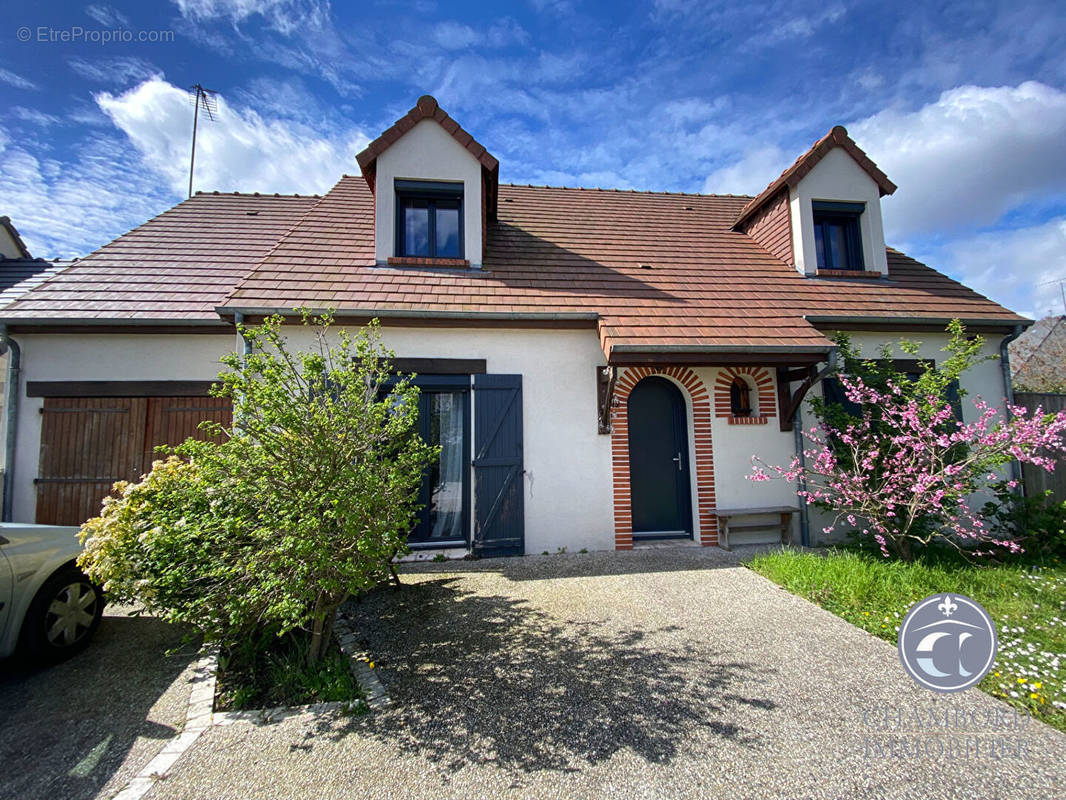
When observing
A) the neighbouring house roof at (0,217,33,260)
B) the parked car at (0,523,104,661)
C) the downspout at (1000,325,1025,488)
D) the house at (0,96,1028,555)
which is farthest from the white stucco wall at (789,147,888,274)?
the neighbouring house roof at (0,217,33,260)

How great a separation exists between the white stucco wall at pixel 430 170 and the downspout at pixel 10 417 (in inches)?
195

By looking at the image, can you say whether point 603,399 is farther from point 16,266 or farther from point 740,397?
point 16,266

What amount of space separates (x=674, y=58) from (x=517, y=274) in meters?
3.64

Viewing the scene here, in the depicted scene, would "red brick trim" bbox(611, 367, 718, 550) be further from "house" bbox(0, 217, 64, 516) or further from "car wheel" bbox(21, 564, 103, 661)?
"house" bbox(0, 217, 64, 516)

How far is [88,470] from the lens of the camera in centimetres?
604

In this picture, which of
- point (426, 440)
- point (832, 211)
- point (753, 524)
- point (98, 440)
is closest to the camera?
point (426, 440)

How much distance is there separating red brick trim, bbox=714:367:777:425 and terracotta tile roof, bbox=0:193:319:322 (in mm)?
6826

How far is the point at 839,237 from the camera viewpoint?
8.14 metres

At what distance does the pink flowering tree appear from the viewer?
15.8 ft

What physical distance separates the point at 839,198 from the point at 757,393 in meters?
4.10

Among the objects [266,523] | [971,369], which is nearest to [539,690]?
[266,523]

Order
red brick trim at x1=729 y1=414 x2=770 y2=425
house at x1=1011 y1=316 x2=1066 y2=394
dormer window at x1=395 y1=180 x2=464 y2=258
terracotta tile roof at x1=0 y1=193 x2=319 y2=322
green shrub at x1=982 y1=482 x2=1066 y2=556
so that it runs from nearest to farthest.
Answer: green shrub at x1=982 y1=482 x2=1066 y2=556
terracotta tile roof at x1=0 y1=193 x2=319 y2=322
red brick trim at x1=729 y1=414 x2=770 y2=425
dormer window at x1=395 y1=180 x2=464 y2=258
house at x1=1011 y1=316 x2=1066 y2=394

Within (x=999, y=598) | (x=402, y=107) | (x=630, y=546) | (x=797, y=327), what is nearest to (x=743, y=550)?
(x=630, y=546)

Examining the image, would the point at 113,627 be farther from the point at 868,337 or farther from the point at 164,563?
the point at 868,337
